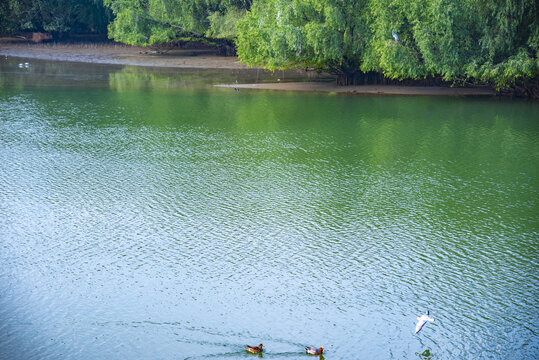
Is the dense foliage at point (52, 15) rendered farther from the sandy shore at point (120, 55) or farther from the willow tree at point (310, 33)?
the willow tree at point (310, 33)

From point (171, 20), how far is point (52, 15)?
14562mm

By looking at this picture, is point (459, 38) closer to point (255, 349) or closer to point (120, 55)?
point (255, 349)

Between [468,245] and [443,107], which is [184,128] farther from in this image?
[468,245]

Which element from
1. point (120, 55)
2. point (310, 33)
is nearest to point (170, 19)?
point (120, 55)

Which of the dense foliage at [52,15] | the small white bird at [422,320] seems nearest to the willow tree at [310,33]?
the small white bird at [422,320]

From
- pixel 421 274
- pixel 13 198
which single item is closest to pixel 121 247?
pixel 13 198

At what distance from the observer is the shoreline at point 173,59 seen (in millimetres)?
33406

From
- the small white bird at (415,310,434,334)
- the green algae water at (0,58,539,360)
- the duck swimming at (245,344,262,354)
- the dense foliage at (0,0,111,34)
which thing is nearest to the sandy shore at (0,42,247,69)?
the dense foliage at (0,0,111,34)

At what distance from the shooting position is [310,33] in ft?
101

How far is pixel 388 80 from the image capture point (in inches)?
1364

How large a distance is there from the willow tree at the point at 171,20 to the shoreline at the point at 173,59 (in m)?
1.70

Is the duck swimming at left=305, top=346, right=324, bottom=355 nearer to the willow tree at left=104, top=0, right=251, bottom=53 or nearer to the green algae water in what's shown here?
the green algae water

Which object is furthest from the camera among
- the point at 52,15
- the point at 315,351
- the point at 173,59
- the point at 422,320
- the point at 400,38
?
the point at 52,15

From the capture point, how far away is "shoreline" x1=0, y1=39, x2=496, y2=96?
33.4 metres
